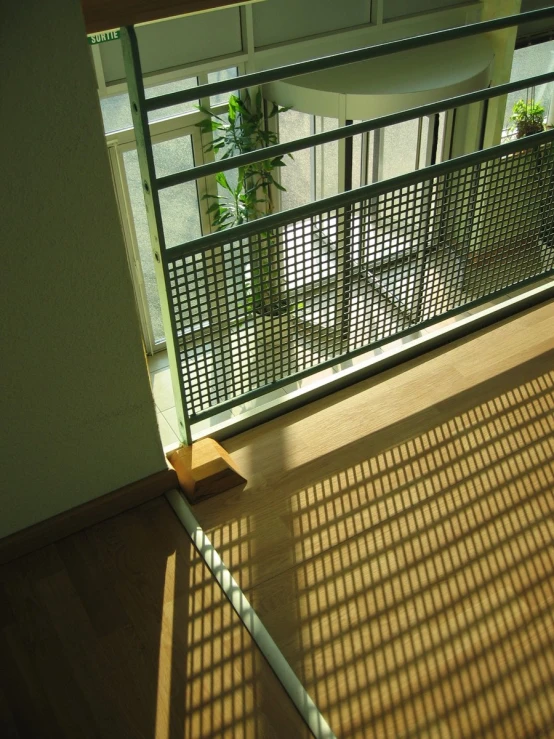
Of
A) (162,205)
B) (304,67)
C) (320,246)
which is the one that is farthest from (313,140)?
(162,205)

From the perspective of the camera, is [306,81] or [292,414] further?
[306,81]

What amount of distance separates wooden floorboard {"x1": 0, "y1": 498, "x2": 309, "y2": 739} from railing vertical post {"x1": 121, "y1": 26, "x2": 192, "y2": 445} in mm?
359

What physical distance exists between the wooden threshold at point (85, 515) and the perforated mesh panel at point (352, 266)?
20 centimetres

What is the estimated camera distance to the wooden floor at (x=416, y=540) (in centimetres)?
152

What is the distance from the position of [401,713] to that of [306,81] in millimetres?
4544

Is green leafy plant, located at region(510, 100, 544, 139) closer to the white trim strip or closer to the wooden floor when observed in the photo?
the wooden floor

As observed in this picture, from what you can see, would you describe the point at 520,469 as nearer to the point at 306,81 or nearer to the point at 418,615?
the point at 418,615

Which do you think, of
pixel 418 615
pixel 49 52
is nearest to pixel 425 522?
pixel 418 615

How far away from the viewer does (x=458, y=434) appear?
2090 millimetres

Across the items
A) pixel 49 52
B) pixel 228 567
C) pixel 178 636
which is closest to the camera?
pixel 49 52

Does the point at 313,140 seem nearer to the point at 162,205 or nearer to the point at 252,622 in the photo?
the point at 252,622

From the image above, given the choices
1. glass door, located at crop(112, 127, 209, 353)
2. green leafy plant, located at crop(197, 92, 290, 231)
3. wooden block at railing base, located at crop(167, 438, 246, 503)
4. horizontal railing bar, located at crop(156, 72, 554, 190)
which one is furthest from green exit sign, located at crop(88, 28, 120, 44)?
glass door, located at crop(112, 127, 209, 353)

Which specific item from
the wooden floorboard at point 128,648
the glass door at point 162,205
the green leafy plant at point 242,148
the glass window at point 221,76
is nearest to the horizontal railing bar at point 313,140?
the wooden floorboard at point 128,648

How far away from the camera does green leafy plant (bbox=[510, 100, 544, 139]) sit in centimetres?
654
